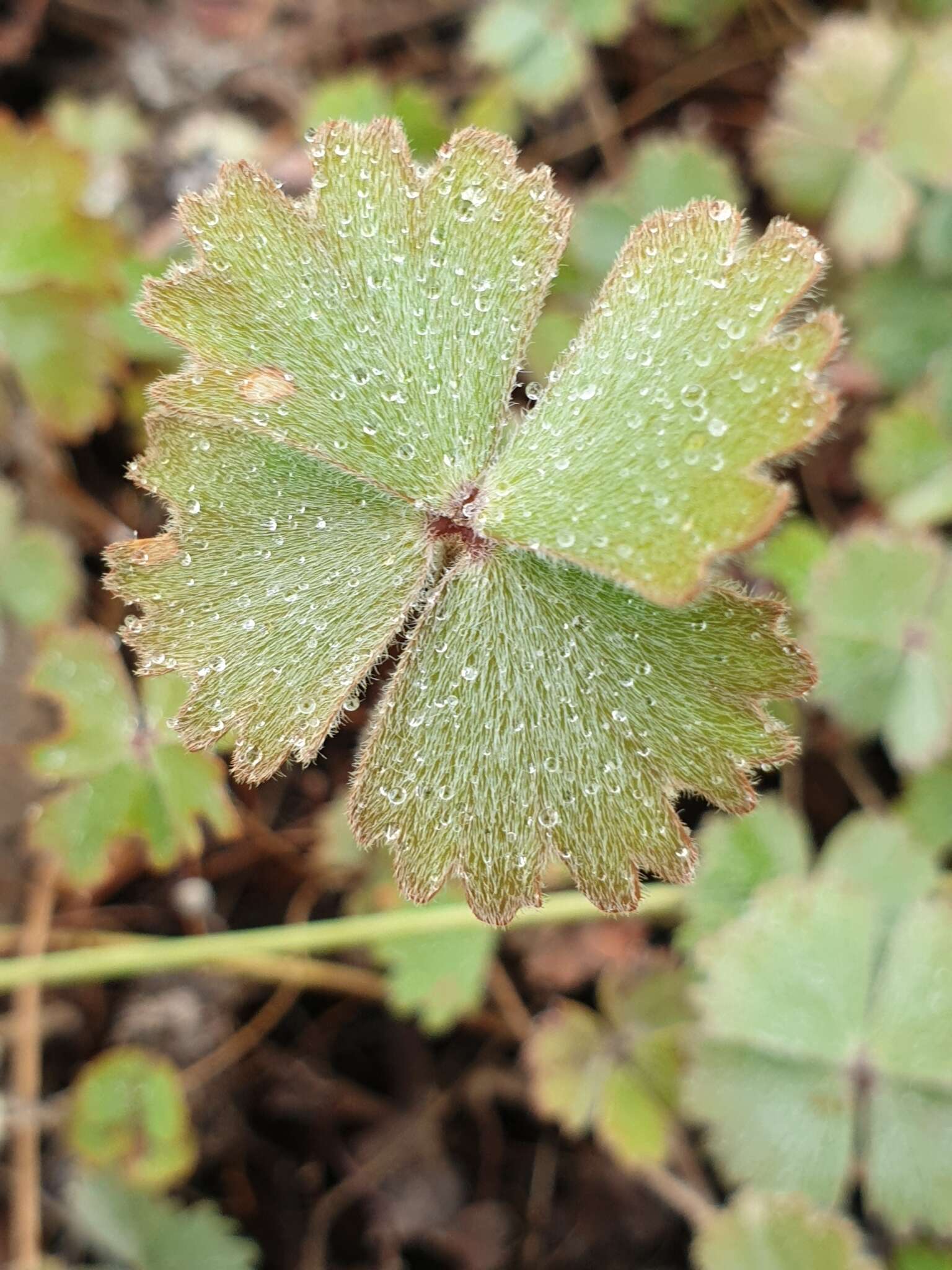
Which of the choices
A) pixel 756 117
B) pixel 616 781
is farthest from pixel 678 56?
pixel 616 781

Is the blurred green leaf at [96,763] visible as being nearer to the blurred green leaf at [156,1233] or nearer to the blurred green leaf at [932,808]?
the blurred green leaf at [156,1233]

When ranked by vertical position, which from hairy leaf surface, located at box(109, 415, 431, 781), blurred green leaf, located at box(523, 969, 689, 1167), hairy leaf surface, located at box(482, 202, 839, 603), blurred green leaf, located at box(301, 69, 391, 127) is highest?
blurred green leaf, located at box(301, 69, 391, 127)

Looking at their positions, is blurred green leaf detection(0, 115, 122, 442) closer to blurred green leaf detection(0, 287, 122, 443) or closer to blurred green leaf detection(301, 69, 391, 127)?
blurred green leaf detection(0, 287, 122, 443)

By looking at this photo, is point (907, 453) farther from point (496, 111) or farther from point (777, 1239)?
point (777, 1239)

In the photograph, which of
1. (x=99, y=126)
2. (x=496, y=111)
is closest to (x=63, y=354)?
(x=99, y=126)

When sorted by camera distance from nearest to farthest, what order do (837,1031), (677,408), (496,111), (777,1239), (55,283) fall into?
(677,408) < (777,1239) < (837,1031) < (55,283) < (496,111)

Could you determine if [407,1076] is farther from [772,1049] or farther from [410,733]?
[410,733]

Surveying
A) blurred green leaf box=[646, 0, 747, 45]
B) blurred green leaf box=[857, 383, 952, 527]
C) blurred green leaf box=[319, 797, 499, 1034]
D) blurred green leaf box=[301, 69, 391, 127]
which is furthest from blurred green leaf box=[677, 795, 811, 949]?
blurred green leaf box=[646, 0, 747, 45]
